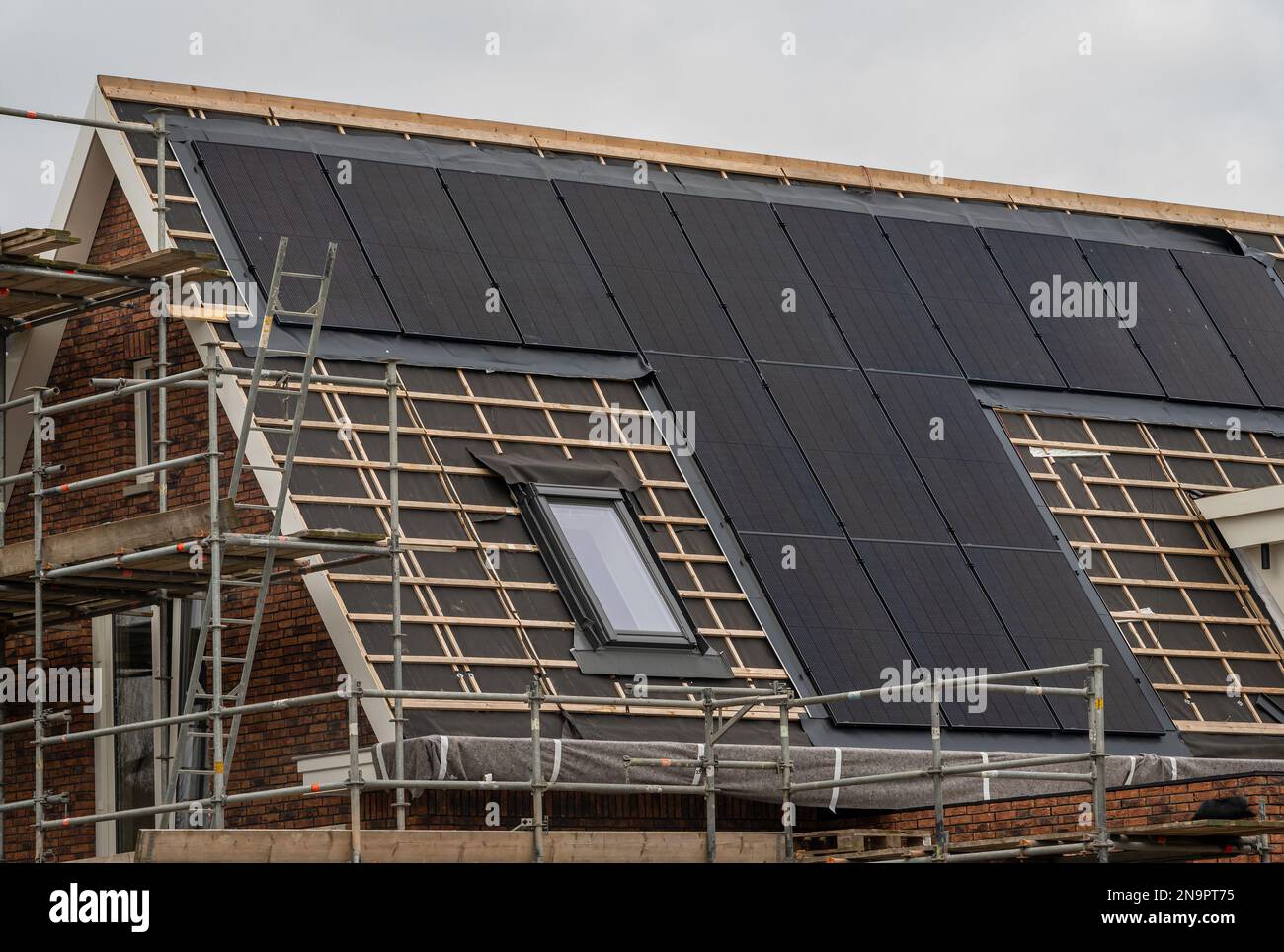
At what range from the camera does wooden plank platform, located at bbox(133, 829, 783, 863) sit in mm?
15188

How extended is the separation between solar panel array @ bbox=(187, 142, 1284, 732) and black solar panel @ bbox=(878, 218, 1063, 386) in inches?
0.9

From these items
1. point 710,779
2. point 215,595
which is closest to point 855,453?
point 710,779

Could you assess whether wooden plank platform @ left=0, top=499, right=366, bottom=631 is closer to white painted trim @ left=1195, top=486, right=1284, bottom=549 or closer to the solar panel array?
the solar panel array

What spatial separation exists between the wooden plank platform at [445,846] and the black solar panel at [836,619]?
1.91m

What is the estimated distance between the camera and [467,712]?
18.0 m

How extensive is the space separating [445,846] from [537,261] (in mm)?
7168

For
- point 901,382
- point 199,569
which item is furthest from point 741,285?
point 199,569

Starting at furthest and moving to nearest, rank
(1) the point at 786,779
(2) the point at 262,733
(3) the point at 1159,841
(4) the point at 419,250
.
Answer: (4) the point at 419,250
(2) the point at 262,733
(1) the point at 786,779
(3) the point at 1159,841

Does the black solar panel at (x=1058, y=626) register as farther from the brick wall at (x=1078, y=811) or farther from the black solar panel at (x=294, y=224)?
the black solar panel at (x=294, y=224)

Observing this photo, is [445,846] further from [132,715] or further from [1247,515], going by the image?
[1247,515]

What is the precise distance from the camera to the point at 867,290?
2347cm

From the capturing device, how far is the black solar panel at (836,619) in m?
19.7

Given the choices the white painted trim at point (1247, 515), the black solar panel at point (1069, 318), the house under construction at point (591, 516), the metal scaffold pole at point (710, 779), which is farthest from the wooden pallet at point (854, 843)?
the black solar panel at point (1069, 318)
